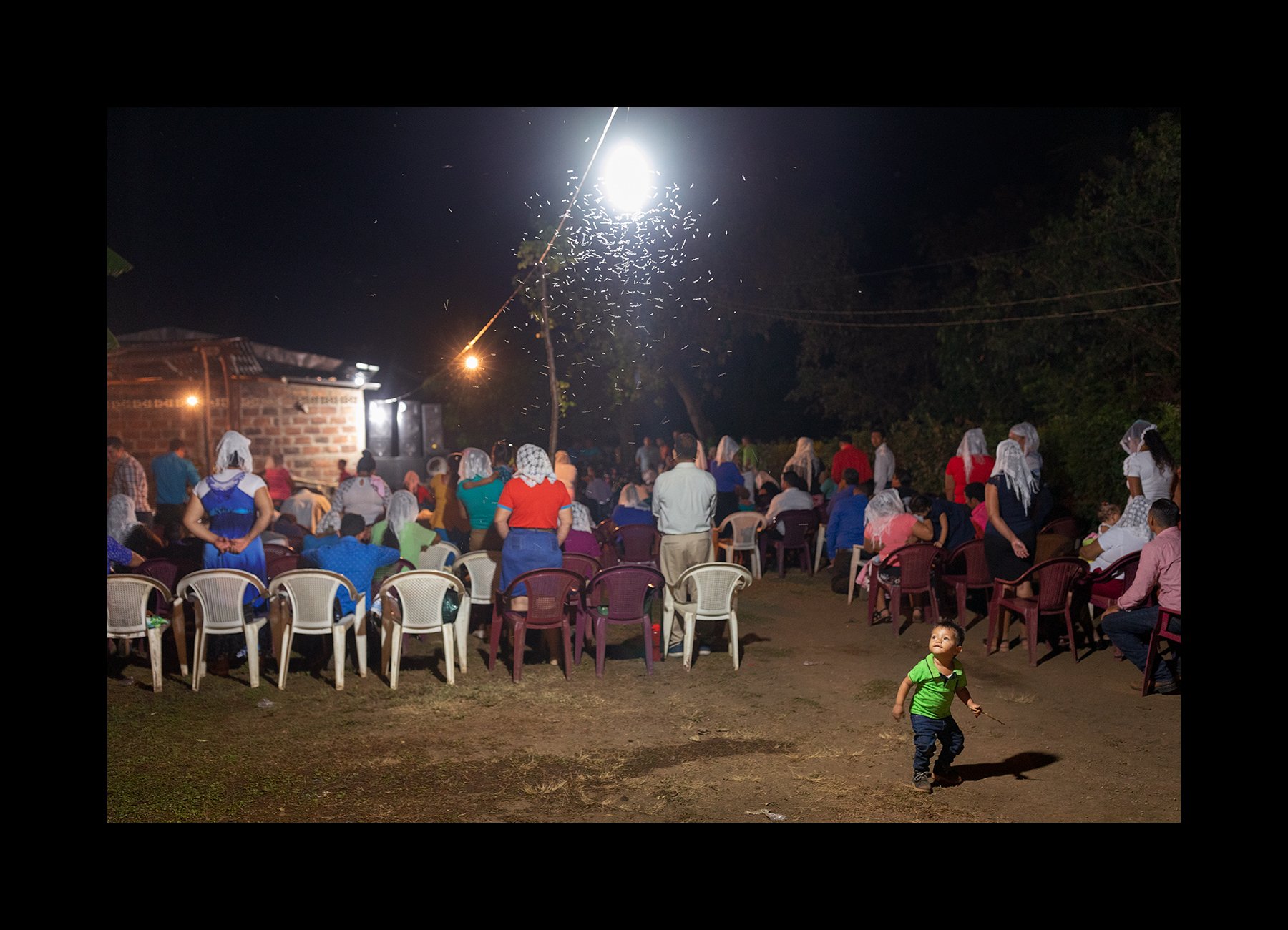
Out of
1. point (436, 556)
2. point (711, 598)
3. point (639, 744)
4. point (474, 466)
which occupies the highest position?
point (474, 466)

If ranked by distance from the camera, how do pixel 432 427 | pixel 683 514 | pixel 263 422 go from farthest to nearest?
pixel 432 427 → pixel 263 422 → pixel 683 514

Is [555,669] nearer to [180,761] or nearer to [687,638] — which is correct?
[687,638]

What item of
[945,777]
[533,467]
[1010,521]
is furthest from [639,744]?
[1010,521]

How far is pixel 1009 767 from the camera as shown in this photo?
5164 mm

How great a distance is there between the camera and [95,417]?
3959 millimetres

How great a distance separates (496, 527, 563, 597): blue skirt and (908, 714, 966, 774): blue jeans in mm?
3017

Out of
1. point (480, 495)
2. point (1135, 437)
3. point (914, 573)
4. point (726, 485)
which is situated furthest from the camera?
point (726, 485)

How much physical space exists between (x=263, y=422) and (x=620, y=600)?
11203 millimetres

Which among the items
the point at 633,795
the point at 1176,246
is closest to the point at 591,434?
the point at 1176,246

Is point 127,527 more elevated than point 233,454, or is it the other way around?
point 233,454

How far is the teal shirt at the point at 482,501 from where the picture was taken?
8.41 meters

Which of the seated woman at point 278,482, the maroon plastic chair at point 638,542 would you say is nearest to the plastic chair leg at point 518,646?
the maroon plastic chair at point 638,542

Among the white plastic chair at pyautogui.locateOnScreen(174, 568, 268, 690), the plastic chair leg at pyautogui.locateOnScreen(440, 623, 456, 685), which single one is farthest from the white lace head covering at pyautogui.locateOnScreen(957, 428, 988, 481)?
the white plastic chair at pyautogui.locateOnScreen(174, 568, 268, 690)

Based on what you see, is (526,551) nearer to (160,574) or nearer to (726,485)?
(160,574)
